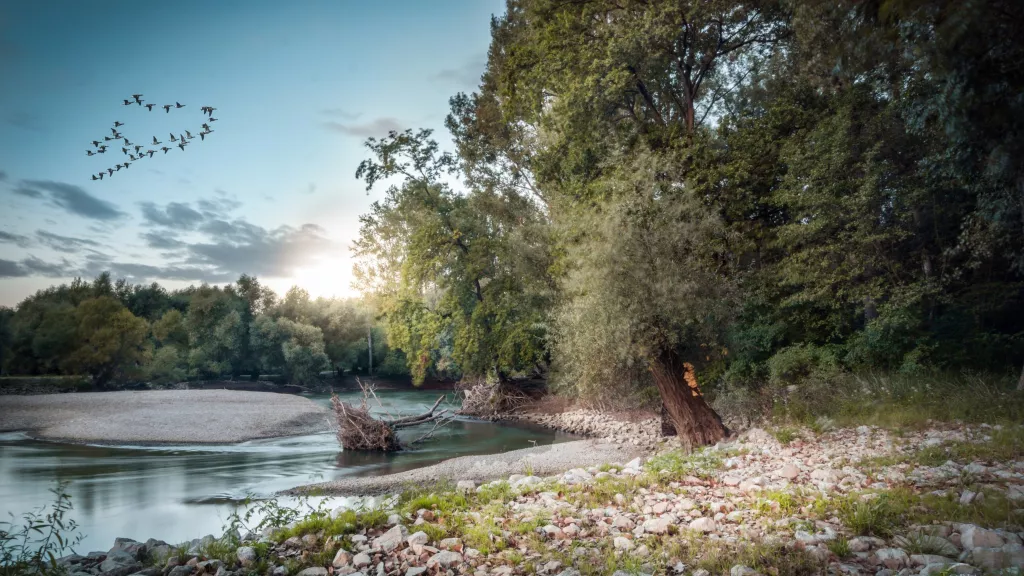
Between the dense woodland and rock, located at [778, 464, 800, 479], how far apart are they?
4.35 meters

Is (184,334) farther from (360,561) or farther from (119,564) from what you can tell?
(360,561)

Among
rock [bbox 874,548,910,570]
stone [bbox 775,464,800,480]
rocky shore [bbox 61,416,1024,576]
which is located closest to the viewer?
rock [bbox 874,548,910,570]

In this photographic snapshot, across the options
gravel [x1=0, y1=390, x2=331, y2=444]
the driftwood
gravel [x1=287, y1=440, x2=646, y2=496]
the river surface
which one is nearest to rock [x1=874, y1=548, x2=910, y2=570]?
gravel [x1=287, y1=440, x2=646, y2=496]

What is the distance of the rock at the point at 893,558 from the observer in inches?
165

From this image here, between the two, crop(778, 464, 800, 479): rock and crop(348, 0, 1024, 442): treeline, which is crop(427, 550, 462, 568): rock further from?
crop(348, 0, 1024, 442): treeline

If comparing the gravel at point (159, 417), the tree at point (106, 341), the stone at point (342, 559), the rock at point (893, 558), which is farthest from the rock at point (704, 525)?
the tree at point (106, 341)

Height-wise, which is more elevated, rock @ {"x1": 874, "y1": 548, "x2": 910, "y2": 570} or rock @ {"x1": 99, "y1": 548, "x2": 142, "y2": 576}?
rock @ {"x1": 874, "y1": 548, "x2": 910, "y2": 570}

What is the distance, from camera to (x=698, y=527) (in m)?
5.43

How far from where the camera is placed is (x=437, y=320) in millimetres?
26797

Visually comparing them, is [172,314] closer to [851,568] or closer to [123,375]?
[123,375]

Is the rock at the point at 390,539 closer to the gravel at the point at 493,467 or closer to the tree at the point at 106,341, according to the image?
the gravel at the point at 493,467

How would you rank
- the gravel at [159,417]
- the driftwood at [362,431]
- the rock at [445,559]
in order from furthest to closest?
the gravel at [159,417]
the driftwood at [362,431]
the rock at [445,559]

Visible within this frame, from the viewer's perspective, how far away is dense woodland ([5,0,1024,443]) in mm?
10234

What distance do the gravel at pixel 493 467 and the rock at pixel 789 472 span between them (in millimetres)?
5017
